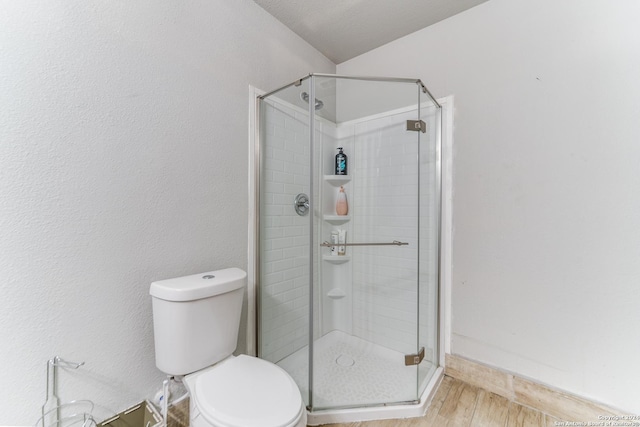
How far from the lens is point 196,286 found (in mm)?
1169

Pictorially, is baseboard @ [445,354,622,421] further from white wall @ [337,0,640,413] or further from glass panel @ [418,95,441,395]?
glass panel @ [418,95,441,395]

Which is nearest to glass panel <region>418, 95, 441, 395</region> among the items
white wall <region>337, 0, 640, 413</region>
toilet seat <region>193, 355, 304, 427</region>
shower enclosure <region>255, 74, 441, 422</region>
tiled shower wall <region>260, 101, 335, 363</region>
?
shower enclosure <region>255, 74, 441, 422</region>

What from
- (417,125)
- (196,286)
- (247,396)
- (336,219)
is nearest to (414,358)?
(336,219)

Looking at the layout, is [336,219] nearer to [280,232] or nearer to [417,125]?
[280,232]

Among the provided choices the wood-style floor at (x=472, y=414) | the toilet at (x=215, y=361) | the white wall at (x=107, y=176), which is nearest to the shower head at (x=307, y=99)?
A: the white wall at (x=107, y=176)

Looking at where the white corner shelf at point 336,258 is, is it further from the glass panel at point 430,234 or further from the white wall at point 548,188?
the white wall at point 548,188

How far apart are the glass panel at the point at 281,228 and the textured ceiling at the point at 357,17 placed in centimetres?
54

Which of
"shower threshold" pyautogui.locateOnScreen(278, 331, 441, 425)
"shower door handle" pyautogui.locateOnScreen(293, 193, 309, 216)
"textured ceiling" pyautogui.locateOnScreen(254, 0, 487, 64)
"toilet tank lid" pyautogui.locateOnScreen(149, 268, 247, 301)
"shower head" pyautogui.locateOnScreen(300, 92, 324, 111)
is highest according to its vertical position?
"textured ceiling" pyautogui.locateOnScreen(254, 0, 487, 64)

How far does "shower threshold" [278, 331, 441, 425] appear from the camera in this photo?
1.44 m

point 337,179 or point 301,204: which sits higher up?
point 337,179

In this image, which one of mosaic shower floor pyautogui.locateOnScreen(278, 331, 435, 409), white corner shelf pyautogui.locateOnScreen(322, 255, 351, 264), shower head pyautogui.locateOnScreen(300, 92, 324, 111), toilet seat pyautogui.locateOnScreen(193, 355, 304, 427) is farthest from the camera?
white corner shelf pyautogui.locateOnScreen(322, 255, 351, 264)

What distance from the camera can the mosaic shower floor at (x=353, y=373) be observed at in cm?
150

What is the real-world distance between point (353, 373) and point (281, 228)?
1014 mm

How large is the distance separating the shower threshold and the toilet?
1.58ft
